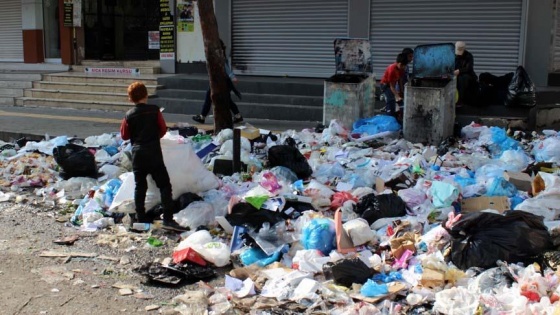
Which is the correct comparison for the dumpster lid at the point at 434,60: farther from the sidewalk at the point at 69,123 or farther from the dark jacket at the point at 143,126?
the dark jacket at the point at 143,126

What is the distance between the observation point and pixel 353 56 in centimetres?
1138

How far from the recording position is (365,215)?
6160mm

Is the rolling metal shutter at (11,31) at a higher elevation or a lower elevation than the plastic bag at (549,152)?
higher

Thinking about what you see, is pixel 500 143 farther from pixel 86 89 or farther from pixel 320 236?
pixel 86 89

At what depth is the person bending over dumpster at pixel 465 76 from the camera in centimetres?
1113

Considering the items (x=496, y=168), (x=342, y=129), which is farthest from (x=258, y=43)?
(x=496, y=168)

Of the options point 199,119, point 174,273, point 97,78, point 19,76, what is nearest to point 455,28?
point 199,119

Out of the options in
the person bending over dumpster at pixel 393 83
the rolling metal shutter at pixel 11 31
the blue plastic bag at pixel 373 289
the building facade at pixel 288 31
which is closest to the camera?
the blue plastic bag at pixel 373 289

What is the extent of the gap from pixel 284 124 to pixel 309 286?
812 cm

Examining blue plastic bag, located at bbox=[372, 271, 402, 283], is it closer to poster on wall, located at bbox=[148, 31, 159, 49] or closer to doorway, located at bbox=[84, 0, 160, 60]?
poster on wall, located at bbox=[148, 31, 159, 49]

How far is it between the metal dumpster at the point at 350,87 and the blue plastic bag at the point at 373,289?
6.29m

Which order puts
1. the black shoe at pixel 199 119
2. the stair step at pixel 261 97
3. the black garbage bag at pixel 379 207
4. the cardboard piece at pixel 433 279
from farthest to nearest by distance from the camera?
the stair step at pixel 261 97 → the black shoe at pixel 199 119 → the black garbage bag at pixel 379 207 → the cardboard piece at pixel 433 279

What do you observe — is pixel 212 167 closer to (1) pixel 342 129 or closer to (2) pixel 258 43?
(1) pixel 342 129

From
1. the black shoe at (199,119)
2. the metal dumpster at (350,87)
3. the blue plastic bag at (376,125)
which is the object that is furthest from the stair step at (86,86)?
the blue plastic bag at (376,125)
